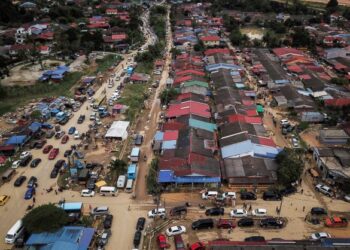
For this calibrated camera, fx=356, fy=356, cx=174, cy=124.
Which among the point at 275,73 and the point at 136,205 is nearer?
the point at 136,205

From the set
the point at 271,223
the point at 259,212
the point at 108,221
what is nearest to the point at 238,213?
the point at 259,212

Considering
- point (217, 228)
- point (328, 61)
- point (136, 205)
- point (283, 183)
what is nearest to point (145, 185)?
point (136, 205)

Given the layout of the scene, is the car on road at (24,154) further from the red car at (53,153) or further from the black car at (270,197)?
the black car at (270,197)

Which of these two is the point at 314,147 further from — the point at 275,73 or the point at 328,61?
the point at 328,61

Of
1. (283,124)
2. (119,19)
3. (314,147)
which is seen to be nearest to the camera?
(314,147)

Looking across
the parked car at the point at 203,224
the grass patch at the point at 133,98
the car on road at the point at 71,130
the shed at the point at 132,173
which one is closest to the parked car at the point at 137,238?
the parked car at the point at 203,224

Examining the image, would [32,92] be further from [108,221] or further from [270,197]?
[270,197]
